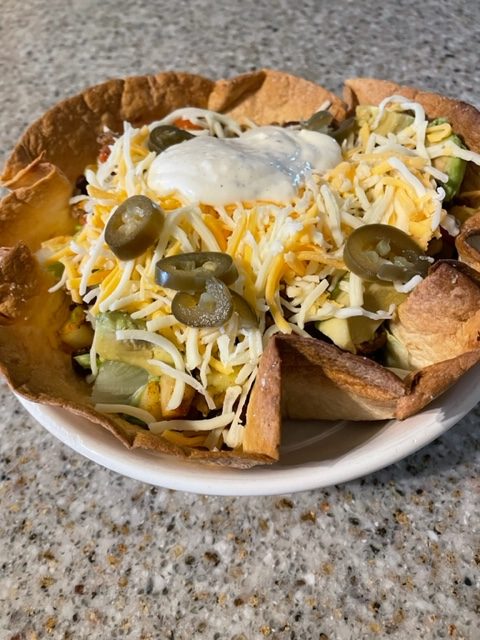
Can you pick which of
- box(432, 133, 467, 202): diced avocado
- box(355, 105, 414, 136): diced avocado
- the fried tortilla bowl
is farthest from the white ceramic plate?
box(355, 105, 414, 136): diced avocado

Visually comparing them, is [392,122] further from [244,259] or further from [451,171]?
[244,259]

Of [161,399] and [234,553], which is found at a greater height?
[161,399]

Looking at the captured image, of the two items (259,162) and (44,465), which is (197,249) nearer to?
(259,162)

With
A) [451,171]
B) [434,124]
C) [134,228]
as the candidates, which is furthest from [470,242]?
[134,228]

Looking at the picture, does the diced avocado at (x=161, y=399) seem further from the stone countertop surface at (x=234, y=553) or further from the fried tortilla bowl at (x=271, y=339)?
the stone countertop surface at (x=234, y=553)

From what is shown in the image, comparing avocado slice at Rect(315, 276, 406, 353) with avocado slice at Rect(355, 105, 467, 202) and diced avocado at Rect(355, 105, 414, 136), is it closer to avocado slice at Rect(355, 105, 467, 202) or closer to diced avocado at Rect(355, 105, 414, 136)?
avocado slice at Rect(355, 105, 467, 202)
